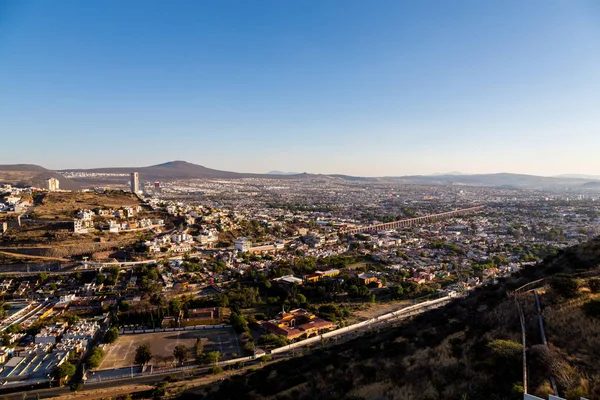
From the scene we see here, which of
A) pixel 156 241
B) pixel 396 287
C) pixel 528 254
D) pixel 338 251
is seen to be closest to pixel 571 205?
pixel 528 254

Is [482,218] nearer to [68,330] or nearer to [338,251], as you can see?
[338,251]

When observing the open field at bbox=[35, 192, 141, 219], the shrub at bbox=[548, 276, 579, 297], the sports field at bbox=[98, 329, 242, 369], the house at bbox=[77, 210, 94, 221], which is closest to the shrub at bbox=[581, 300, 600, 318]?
the shrub at bbox=[548, 276, 579, 297]

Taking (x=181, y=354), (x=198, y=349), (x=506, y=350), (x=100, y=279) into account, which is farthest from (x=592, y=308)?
(x=100, y=279)

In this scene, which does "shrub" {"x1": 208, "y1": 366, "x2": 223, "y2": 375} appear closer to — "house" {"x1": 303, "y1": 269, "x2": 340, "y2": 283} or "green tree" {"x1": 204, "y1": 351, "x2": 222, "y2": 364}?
"green tree" {"x1": 204, "y1": 351, "x2": 222, "y2": 364}

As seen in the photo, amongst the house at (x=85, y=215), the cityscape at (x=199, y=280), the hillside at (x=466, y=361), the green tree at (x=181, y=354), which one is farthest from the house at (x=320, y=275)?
the house at (x=85, y=215)

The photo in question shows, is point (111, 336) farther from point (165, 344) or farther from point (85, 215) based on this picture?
point (85, 215)

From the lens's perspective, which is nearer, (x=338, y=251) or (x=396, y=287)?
(x=396, y=287)

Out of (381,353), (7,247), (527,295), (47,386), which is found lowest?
(47,386)
